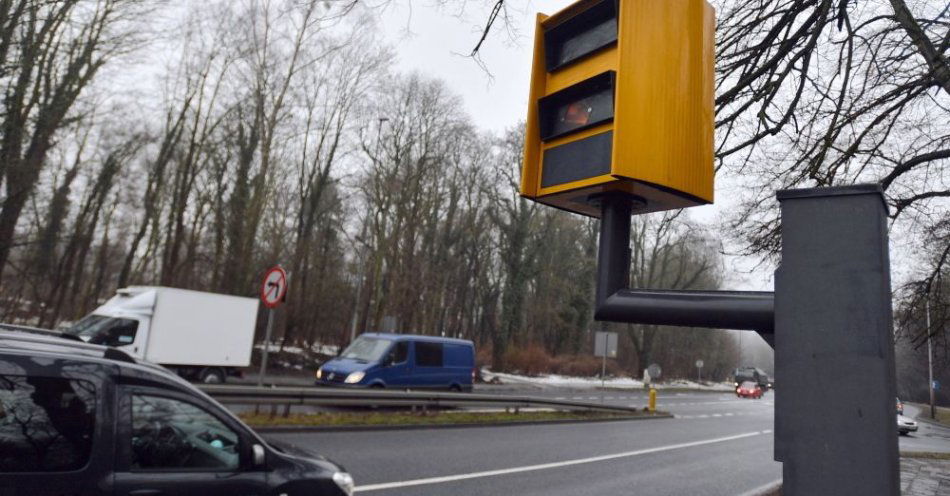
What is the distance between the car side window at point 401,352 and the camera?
16.2m

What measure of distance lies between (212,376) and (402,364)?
6445 millimetres

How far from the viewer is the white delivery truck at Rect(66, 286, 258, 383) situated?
1633 cm

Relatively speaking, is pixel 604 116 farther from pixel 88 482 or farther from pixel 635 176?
pixel 88 482

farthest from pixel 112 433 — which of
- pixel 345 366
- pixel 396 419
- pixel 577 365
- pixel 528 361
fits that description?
pixel 577 365

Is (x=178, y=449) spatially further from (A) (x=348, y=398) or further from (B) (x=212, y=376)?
(B) (x=212, y=376)

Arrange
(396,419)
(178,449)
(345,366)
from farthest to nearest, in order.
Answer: (345,366) → (396,419) → (178,449)

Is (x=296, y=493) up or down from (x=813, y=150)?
down

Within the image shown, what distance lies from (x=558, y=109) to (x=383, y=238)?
30432 mm

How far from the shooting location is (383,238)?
3170 cm

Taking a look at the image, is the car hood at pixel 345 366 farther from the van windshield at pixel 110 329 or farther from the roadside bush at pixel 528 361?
the roadside bush at pixel 528 361

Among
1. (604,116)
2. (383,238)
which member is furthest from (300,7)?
(383,238)

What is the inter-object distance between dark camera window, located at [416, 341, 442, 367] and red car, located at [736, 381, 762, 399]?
3255 centimetres

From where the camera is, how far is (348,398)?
12.7 m

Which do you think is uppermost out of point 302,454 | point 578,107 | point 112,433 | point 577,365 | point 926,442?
point 578,107
